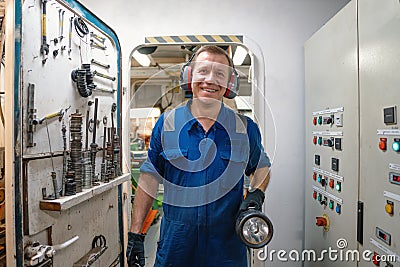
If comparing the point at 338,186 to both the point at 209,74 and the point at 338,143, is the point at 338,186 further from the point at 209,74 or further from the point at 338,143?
the point at 209,74

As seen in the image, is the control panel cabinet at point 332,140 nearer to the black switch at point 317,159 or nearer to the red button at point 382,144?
the black switch at point 317,159

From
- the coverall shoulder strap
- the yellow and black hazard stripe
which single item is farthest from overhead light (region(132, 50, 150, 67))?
the coverall shoulder strap

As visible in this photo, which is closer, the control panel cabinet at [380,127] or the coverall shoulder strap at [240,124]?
the control panel cabinet at [380,127]

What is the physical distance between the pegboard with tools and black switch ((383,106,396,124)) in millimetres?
1289

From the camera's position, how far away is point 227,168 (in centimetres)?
173

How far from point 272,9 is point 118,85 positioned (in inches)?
47.7

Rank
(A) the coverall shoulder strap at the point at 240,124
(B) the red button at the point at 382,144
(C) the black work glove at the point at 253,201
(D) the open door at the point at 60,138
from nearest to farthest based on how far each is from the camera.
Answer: (D) the open door at the point at 60,138, (B) the red button at the point at 382,144, (C) the black work glove at the point at 253,201, (A) the coverall shoulder strap at the point at 240,124

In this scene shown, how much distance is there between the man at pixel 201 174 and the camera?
5.51ft

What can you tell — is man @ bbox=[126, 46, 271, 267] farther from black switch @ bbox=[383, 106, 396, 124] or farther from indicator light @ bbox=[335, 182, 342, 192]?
black switch @ bbox=[383, 106, 396, 124]

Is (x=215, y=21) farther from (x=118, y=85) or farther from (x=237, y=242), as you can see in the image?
(x=237, y=242)

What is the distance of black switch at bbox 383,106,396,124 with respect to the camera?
128cm

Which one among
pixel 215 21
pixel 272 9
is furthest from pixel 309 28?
pixel 215 21

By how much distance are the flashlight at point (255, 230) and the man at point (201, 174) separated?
8 centimetres

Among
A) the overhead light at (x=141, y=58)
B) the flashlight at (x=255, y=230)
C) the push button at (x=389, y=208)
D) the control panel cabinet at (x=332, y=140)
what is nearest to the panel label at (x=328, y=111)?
the control panel cabinet at (x=332, y=140)
